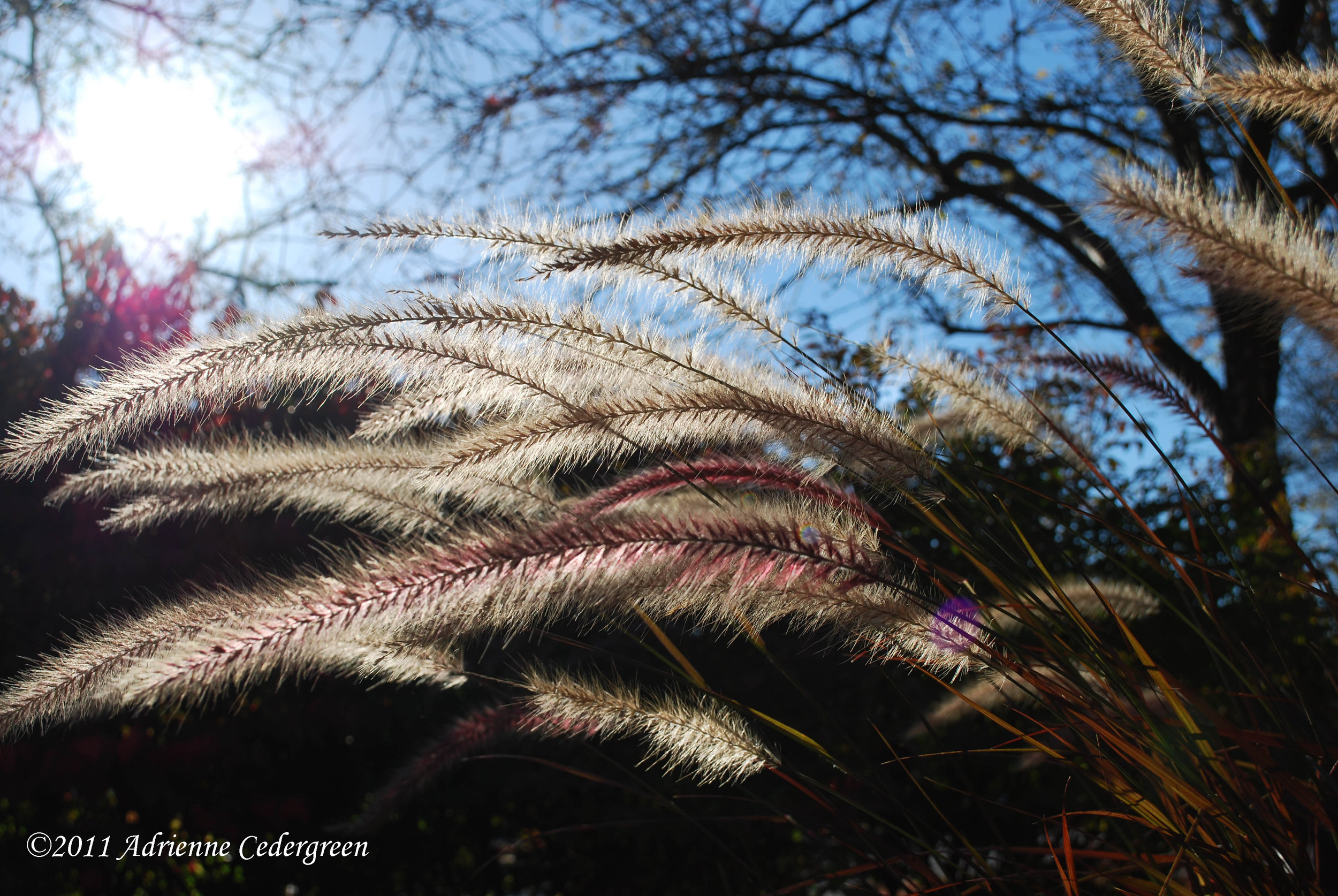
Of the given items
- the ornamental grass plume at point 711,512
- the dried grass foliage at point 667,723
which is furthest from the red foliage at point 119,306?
the dried grass foliage at point 667,723

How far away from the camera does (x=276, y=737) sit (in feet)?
9.11

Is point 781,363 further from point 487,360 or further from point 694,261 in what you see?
point 487,360

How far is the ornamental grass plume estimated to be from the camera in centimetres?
109

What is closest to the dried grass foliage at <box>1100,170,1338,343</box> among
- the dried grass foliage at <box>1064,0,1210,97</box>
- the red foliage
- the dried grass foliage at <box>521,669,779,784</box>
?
the dried grass foliage at <box>1064,0,1210,97</box>

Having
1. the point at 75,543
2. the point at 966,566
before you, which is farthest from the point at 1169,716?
the point at 75,543

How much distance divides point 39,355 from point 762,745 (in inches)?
145

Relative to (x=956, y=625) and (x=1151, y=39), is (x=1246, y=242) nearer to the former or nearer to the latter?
(x=1151, y=39)

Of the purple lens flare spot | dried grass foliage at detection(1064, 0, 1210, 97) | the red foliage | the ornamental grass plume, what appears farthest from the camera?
the red foliage

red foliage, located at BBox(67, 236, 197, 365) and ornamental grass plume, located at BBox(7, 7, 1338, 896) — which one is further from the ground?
red foliage, located at BBox(67, 236, 197, 365)

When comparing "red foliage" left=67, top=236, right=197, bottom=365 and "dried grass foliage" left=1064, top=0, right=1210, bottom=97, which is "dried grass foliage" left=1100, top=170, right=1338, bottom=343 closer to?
"dried grass foliage" left=1064, top=0, right=1210, bottom=97

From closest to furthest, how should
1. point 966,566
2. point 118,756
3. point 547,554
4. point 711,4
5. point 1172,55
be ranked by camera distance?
point 547,554 → point 1172,55 → point 118,756 → point 966,566 → point 711,4

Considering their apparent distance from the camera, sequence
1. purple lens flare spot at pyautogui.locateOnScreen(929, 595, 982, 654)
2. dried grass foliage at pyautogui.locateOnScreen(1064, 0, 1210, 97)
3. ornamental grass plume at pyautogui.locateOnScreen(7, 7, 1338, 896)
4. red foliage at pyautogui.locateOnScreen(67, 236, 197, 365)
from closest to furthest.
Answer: ornamental grass plume at pyautogui.locateOnScreen(7, 7, 1338, 896) → purple lens flare spot at pyautogui.locateOnScreen(929, 595, 982, 654) → dried grass foliage at pyautogui.locateOnScreen(1064, 0, 1210, 97) → red foliage at pyautogui.locateOnScreen(67, 236, 197, 365)

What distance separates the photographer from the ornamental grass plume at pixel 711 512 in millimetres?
1086

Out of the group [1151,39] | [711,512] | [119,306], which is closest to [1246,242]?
[1151,39]
